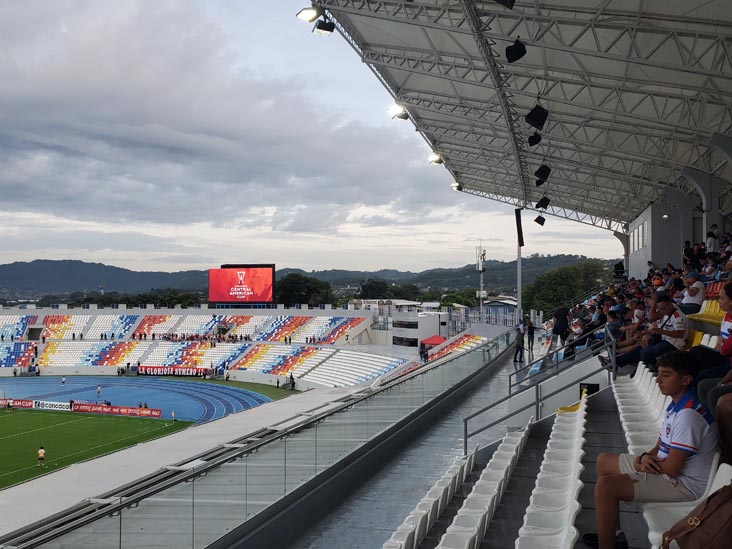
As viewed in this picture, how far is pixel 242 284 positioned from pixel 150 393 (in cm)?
1408

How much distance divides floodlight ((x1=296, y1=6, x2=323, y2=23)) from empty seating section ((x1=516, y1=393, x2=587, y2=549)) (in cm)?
890

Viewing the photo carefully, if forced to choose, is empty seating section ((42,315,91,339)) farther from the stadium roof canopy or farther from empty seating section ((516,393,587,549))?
empty seating section ((516,393,587,549))

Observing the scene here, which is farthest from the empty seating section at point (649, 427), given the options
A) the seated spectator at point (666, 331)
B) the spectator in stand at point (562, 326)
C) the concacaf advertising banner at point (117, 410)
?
the concacaf advertising banner at point (117, 410)

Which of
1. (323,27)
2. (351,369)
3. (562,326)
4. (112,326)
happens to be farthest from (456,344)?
(112,326)

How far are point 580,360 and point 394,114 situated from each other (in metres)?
10.7

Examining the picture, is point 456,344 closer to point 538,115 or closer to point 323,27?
point 538,115

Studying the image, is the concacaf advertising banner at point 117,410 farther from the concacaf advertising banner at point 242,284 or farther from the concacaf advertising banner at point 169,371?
the concacaf advertising banner at point 242,284

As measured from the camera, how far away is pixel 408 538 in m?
5.04

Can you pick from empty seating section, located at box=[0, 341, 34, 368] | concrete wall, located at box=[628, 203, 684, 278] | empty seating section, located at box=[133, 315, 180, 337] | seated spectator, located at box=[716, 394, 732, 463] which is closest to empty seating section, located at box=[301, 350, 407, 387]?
concrete wall, located at box=[628, 203, 684, 278]

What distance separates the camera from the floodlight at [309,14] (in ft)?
39.7

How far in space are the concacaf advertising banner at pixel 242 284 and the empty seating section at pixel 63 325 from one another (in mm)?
13445

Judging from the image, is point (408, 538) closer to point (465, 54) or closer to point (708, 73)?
point (708, 73)

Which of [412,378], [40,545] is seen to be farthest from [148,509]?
[412,378]

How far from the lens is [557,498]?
482 centimetres
